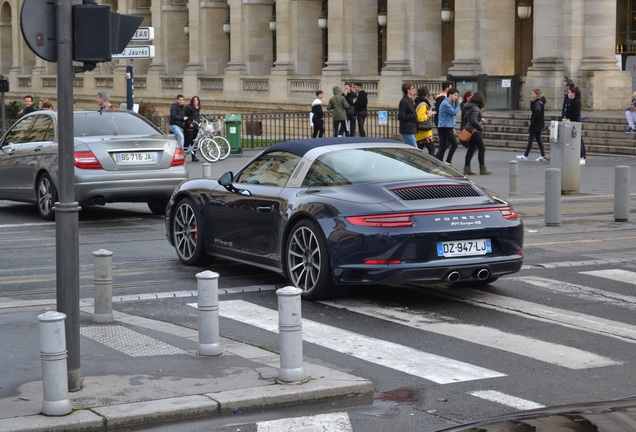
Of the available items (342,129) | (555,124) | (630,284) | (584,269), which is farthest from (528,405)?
(342,129)

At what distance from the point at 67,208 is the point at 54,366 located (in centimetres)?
101

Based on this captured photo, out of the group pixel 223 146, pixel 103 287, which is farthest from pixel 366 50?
pixel 103 287

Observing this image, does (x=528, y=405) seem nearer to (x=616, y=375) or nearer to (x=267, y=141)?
(x=616, y=375)

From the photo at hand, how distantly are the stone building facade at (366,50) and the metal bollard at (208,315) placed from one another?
2982cm

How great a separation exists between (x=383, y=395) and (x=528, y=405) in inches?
36.4

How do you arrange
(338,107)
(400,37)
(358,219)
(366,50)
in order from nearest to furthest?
(358,219), (338,107), (400,37), (366,50)

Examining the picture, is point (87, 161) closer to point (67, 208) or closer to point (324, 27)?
point (67, 208)

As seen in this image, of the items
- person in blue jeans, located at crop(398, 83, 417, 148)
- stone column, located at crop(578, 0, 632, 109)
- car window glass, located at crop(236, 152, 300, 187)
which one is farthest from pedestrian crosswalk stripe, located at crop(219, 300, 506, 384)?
stone column, located at crop(578, 0, 632, 109)

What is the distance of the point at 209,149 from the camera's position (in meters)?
32.5

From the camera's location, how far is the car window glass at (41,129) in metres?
18.9

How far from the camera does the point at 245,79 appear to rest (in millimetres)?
54062

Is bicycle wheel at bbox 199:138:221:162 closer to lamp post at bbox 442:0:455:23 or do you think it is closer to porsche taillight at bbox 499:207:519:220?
lamp post at bbox 442:0:455:23

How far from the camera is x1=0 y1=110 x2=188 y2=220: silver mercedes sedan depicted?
1770 centimetres

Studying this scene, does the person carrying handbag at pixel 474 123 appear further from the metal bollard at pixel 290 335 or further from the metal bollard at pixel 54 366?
the metal bollard at pixel 54 366
